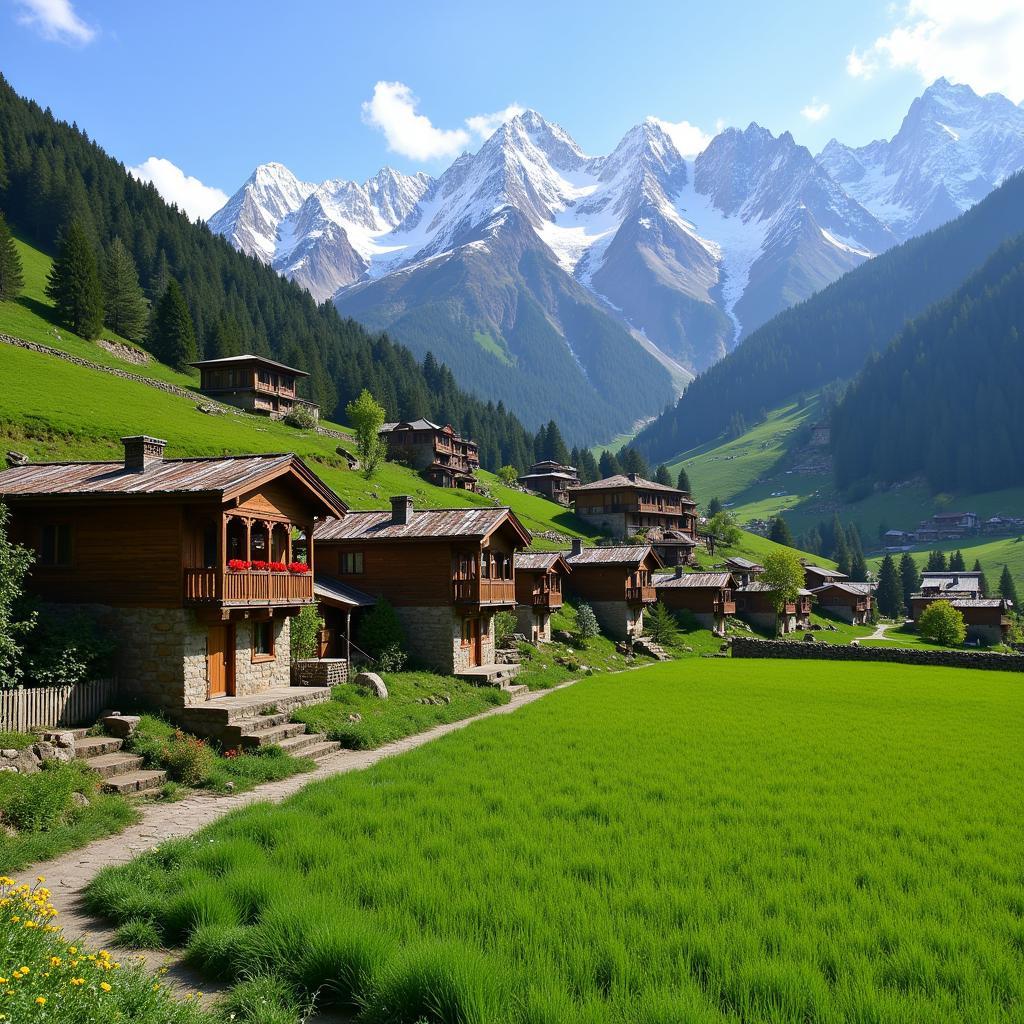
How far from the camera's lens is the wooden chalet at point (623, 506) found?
356ft

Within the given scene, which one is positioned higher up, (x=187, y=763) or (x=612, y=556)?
(x=612, y=556)

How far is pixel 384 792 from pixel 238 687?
11476 millimetres

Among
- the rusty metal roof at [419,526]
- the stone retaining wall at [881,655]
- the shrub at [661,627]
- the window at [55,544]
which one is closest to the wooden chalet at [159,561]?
the window at [55,544]

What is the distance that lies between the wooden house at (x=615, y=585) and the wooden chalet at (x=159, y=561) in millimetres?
41609

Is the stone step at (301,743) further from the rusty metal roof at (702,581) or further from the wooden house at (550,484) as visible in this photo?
the wooden house at (550,484)

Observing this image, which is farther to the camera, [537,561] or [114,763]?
[537,561]

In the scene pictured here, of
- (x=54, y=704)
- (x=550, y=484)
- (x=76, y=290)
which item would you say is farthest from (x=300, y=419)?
(x=54, y=704)

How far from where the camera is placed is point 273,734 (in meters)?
22.9

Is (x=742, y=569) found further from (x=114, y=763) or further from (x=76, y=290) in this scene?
(x=114, y=763)

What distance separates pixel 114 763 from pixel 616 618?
50.9m

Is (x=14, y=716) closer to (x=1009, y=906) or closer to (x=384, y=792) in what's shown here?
(x=384, y=792)

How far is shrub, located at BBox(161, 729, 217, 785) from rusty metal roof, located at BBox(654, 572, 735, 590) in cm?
6329

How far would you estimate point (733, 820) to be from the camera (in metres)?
15.3

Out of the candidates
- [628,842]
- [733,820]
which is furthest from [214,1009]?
[733,820]
